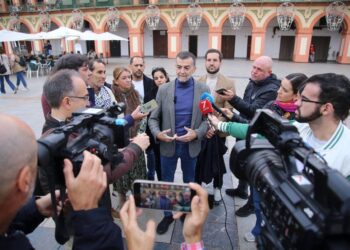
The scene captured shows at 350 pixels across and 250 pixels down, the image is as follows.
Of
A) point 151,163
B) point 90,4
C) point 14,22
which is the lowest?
point 151,163

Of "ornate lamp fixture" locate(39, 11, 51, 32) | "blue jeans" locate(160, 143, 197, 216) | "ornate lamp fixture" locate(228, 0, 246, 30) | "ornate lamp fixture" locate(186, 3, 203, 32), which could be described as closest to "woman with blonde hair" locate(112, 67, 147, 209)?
"blue jeans" locate(160, 143, 197, 216)

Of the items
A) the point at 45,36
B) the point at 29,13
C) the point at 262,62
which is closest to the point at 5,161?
the point at 262,62

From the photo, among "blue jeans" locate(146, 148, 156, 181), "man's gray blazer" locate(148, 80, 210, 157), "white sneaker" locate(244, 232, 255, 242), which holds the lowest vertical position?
"white sneaker" locate(244, 232, 255, 242)

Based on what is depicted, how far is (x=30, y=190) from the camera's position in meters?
0.98

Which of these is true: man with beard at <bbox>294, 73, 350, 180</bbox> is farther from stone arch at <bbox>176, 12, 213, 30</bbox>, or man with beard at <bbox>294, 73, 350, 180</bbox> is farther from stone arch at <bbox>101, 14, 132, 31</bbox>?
stone arch at <bbox>101, 14, 132, 31</bbox>

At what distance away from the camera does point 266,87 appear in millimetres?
3010

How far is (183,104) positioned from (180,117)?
0.47 ft

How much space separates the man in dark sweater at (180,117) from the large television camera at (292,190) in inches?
60.2

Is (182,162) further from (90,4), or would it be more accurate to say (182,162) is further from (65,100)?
(90,4)

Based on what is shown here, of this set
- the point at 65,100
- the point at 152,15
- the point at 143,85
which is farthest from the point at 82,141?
the point at 152,15

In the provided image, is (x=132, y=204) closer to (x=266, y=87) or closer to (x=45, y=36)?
(x=266, y=87)

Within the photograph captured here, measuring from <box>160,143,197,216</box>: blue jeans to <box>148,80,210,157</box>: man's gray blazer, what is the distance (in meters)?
0.07

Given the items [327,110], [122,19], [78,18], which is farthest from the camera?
[122,19]

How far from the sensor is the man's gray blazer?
2828 mm
